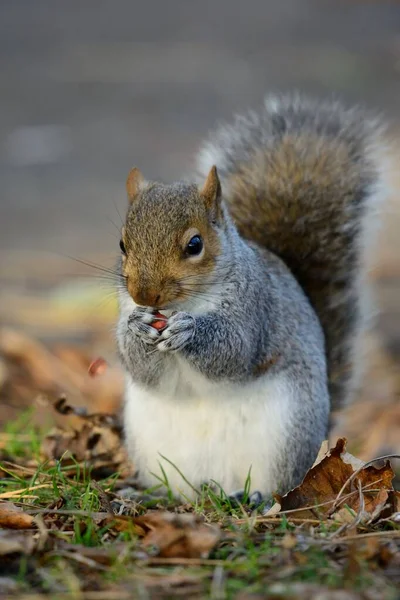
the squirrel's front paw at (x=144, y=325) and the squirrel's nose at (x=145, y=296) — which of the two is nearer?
the squirrel's nose at (x=145, y=296)

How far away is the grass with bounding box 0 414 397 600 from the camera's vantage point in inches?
60.8

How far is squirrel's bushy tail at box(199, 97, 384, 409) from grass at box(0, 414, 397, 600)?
953 millimetres

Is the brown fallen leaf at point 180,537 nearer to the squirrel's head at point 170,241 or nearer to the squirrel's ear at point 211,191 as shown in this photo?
the squirrel's head at point 170,241

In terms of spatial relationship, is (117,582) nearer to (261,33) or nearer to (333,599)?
(333,599)

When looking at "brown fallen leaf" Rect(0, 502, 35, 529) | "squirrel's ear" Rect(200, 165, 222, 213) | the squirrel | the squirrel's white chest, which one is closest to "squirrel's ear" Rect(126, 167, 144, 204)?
the squirrel

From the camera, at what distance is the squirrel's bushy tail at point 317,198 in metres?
2.81

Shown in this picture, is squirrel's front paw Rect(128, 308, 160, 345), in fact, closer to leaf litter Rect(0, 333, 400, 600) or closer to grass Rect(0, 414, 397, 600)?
leaf litter Rect(0, 333, 400, 600)

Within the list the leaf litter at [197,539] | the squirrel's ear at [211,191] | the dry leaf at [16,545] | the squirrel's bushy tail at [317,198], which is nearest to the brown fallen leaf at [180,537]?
the leaf litter at [197,539]

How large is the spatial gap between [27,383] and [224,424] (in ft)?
4.41

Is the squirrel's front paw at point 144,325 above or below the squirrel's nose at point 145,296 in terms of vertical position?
below

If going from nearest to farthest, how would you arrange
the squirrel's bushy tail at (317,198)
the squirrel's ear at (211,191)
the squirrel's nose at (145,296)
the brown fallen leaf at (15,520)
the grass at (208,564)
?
the grass at (208,564)
the brown fallen leaf at (15,520)
the squirrel's nose at (145,296)
the squirrel's ear at (211,191)
the squirrel's bushy tail at (317,198)

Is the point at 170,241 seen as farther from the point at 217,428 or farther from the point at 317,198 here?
the point at 317,198

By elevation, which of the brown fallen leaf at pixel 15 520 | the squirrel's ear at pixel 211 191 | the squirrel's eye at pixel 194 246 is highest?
the squirrel's ear at pixel 211 191

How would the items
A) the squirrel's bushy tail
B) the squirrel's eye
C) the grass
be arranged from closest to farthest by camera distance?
the grass < the squirrel's eye < the squirrel's bushy tail
